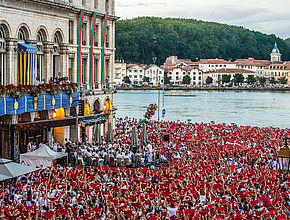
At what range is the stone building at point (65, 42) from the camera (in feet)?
110

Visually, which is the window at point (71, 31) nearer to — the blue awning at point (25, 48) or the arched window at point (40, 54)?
the arched window at point (40, 54)

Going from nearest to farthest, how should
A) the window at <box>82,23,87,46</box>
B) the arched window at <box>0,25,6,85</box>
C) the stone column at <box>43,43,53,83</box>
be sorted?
the arched window at <box>0,25,6,85</box>
the stone column at <box>43,43,53,83</box>
the window at <box>82,23,87,46</box>

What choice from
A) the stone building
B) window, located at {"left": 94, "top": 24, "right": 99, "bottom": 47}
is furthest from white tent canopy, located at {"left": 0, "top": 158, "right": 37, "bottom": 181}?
window, located at {"left": 94, "top": 24, "right": 99, "bottom": 47}

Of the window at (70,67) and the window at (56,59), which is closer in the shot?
the window at (56,59)

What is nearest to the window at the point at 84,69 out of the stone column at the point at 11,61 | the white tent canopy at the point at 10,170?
the stone column at the point at 11,61

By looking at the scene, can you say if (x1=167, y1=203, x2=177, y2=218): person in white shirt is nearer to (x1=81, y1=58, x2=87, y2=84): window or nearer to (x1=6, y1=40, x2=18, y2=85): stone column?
(x1=6, y1=40, x2=18, y2=85): stone column

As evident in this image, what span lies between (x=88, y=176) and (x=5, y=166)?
3875 mm

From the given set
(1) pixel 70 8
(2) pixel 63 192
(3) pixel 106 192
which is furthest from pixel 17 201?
(1) pixel 70 8

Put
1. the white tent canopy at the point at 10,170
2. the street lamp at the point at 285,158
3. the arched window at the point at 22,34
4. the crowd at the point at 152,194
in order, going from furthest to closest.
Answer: the arched window at the point at 22,34
the white tent canopy at the point at 10,170
the crowd at the point at 152,194
the street lamp at the point at 285,158

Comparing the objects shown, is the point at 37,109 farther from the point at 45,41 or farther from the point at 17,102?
the point at 45,41

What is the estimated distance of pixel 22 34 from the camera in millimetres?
35531

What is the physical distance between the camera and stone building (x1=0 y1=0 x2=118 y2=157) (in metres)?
33.6

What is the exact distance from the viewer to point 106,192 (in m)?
20.1

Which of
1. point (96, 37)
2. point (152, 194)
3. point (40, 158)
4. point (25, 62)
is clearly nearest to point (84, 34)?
point (96, 37)
